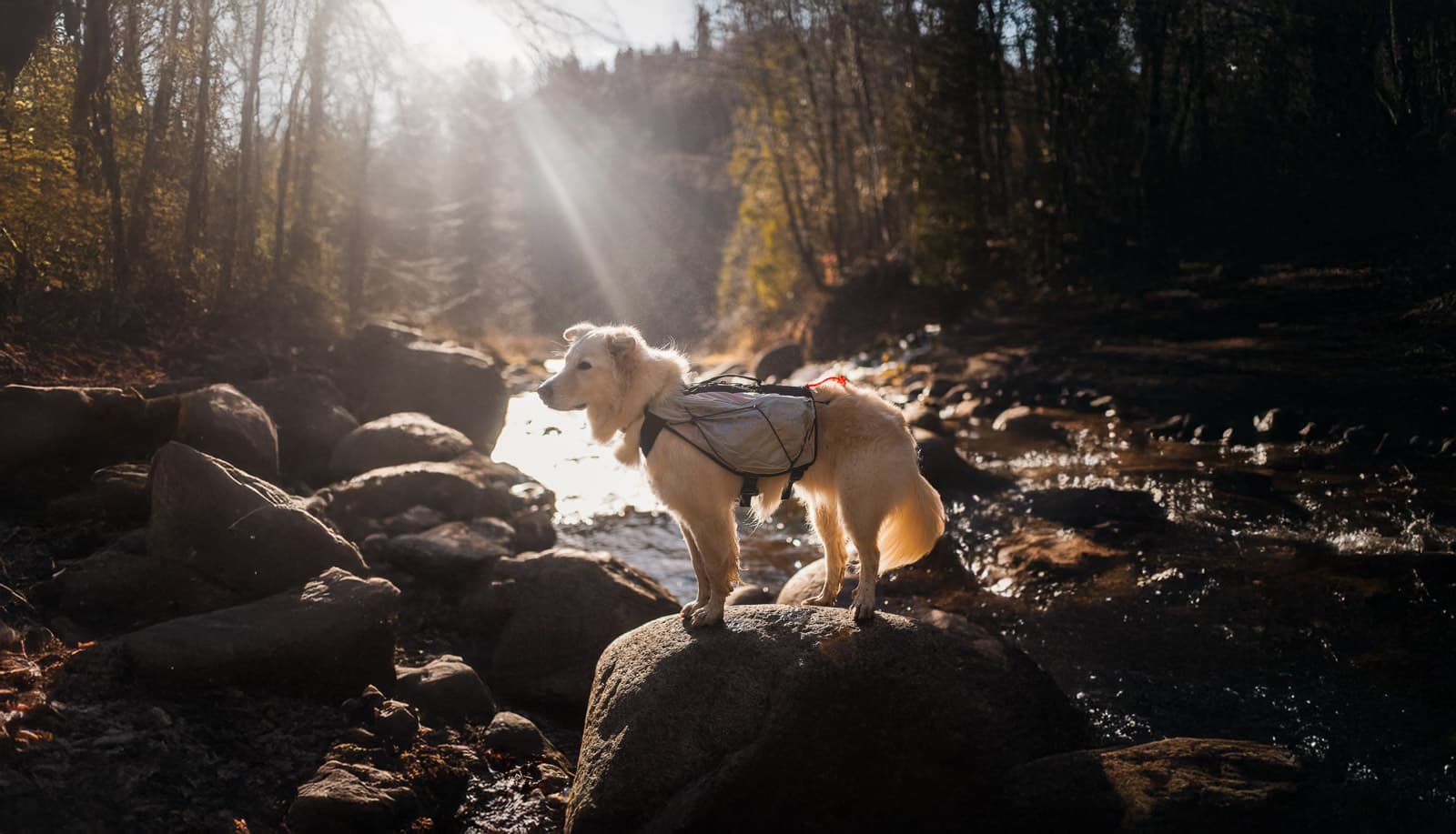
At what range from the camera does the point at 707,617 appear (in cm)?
623

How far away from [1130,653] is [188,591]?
783 centimetres

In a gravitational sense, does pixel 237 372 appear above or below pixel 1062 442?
above

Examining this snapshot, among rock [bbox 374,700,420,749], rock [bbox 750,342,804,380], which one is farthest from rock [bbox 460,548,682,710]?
rock [bbox 750,342,804,380]

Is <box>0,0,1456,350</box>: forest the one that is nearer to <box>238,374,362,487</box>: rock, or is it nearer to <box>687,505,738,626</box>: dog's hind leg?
<box>238,374,362,487</box>: rock

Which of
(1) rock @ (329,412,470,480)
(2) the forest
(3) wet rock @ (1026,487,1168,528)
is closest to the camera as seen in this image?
(3) wet rock @ (1026,487,1168,528)

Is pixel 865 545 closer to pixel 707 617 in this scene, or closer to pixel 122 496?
pixel 707 617

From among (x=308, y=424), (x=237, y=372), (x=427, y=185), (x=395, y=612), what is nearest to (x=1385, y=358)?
(x=395, y=612)

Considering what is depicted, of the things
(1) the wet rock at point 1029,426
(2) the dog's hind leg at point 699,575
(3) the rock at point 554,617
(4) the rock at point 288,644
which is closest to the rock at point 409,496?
(3) the rock at point 554,617

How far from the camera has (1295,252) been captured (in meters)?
12.6

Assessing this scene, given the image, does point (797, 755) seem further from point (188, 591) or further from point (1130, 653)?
point (188, 591)

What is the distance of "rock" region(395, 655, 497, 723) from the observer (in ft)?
23.2

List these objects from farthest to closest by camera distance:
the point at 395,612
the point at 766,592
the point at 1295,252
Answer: the point at 1295,252
the point at 766,592
the point at 395,612

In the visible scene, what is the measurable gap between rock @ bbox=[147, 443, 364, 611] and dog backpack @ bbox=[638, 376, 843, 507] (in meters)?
3.66

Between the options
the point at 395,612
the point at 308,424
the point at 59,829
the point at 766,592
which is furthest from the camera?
the point at 308,424
